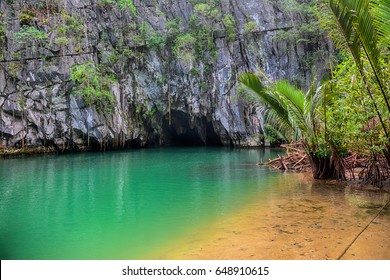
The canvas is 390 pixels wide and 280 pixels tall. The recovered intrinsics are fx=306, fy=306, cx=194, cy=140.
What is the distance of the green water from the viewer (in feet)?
11.7

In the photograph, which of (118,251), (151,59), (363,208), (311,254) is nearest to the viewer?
(311,254)

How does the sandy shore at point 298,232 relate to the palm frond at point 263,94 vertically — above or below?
below

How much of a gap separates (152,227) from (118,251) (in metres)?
0.90

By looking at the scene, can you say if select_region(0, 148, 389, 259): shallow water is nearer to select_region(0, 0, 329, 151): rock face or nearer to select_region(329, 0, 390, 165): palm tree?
select_region(329, 0, 390, 165): palm tree

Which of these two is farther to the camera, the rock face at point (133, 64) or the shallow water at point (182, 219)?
the rock face at point (133, 64)

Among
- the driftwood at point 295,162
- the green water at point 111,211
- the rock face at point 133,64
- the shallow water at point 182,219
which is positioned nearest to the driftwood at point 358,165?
the driftwood at point 295,162

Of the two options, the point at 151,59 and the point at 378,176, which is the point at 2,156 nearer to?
the point at 151,59

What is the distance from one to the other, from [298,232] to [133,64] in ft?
76.9

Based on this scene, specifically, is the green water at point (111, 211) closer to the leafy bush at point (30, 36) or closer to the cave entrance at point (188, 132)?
the leafy bush at point (30, 36)

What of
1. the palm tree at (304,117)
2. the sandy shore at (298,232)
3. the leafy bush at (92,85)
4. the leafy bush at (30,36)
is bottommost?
the sandy shore at (298,232)

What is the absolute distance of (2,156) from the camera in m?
18.9

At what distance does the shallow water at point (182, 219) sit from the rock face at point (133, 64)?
48.2ft

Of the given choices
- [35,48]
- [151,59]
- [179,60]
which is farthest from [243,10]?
[35,48]

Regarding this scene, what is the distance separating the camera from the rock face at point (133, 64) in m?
21.0
